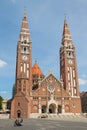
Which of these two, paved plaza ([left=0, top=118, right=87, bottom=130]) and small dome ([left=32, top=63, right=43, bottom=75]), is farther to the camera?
small dome ([left=32, top=63, right=43, bottom=75])

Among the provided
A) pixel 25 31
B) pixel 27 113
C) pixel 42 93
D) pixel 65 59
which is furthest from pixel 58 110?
pixel 25 31

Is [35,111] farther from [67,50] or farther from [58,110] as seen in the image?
[67,50]

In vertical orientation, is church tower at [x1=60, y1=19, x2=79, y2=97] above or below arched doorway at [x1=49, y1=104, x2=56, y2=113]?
above

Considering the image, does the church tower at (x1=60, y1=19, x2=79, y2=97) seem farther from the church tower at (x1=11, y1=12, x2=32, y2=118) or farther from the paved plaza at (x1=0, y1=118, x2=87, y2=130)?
the paved plaza at (x1=0, y1=118, x2=87, y2=130)

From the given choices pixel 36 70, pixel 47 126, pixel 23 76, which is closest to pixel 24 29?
pixel 36 70

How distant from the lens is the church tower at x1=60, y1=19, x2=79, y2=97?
68438 millimetres

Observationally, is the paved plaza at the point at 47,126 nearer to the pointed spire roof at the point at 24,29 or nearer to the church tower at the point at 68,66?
the church tower at the point at 68,66

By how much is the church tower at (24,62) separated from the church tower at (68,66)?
12.0 m

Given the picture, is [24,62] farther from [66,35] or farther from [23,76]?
[66,35]

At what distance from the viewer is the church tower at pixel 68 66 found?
225 ft

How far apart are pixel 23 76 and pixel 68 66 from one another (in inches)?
660

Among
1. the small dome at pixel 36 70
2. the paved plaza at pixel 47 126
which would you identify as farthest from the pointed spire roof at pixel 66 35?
the paved plaza at pixel 47 126

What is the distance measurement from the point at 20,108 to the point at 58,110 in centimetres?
1392


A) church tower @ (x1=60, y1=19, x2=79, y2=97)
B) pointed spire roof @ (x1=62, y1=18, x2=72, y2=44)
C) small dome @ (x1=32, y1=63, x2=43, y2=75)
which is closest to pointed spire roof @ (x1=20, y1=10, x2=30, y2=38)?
pointed spire roof @ (x1=62, y1=18, x2=72, y2=44)
